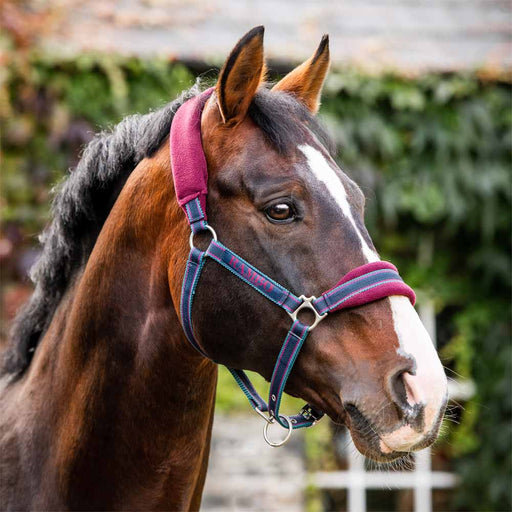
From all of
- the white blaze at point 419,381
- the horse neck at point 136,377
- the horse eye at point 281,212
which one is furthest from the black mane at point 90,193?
the white blaze at point 419,381

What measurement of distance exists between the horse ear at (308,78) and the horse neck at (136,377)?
0.46 m

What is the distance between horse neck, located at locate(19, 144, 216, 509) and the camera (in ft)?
6.70

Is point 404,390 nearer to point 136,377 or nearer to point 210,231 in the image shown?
point 210,231

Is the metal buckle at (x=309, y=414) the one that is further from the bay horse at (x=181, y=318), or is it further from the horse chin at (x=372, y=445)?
the horse chin at (x=372, y=445)

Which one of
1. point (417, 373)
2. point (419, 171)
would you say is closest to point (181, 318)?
point (417, 373)

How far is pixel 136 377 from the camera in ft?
6.80

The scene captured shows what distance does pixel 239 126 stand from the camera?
6.52 ft

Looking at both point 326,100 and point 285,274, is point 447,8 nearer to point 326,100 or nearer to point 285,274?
point 326,100

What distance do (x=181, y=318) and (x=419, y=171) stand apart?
4.35 metres

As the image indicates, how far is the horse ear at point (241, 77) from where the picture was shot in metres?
1.89

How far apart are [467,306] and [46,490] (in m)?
4.83

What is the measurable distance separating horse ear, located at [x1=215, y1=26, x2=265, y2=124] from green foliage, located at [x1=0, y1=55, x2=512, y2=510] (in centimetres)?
331

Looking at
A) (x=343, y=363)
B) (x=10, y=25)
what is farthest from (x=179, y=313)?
(x=10, y=25)

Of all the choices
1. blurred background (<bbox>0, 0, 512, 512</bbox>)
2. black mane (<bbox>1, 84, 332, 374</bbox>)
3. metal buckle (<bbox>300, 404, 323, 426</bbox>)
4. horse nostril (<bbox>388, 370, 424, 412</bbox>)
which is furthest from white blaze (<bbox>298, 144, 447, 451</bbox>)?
blurred background (<bbox>0, 0, 512, 512</bbox>)
